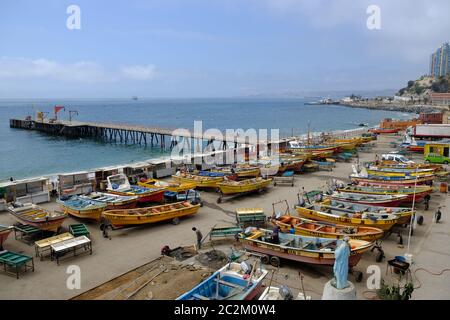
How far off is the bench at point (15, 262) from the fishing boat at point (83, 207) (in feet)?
13.6

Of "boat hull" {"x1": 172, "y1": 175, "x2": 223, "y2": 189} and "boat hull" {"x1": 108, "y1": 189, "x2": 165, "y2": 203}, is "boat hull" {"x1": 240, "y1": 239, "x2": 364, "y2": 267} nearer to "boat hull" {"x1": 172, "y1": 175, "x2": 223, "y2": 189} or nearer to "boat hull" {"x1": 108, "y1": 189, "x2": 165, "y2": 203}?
"boat hull" {"x1": 108, "y1": 189, "x2": 165, "y2": 203}

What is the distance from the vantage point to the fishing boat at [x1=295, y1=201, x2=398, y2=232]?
14008 millimetres

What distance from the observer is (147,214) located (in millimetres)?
15805

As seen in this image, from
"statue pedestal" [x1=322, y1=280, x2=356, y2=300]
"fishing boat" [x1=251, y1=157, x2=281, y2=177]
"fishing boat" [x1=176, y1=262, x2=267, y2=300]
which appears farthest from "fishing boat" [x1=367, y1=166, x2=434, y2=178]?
"statue pedestal" [x1=322, y1=280, x2=356, y2=300]

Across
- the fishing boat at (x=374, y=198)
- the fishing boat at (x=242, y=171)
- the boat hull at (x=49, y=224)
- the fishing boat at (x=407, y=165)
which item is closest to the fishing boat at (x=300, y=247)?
the fishing boat at (x=374, y=198)

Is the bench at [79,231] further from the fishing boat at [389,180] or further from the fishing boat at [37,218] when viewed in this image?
the fishing boat at [389,180]

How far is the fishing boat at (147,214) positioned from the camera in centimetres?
1552

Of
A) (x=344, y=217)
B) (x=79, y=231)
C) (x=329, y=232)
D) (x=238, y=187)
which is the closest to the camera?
(x=329, y=232)

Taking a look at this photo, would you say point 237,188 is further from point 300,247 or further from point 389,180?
point 389,180

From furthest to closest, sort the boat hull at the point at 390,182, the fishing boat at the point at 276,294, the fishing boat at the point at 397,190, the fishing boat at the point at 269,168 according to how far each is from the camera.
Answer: the fishing boat at the point at 269,168 → the boat hull at the point at 390,182 → the fishing boat at the point at 397,190 → the fishing boat at the point at 276,294

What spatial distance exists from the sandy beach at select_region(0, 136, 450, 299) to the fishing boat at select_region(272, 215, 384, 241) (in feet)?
2.75

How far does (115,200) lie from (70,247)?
5221mm

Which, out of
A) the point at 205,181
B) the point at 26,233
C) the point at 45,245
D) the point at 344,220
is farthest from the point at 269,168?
the point at 45,245

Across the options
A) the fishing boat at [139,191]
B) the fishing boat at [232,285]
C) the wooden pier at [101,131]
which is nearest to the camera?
the fishing boat at [232,285]
